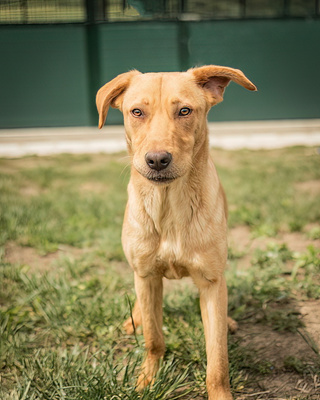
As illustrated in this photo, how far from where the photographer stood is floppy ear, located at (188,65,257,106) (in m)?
2.53

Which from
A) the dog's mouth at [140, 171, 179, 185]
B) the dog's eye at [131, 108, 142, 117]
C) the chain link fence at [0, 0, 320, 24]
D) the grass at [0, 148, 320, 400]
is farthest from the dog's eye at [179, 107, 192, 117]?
the chain link fence at [0, 0, 320, 24]

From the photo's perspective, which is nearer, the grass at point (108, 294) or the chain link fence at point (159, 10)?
the grass at point (108, 294)

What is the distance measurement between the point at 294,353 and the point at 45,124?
23.6 feet

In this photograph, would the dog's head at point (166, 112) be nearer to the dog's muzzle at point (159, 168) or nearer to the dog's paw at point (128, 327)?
the dog's muzzle at point (159, 168)

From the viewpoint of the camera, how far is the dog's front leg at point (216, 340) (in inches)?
101

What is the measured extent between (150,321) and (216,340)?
45 centimetres

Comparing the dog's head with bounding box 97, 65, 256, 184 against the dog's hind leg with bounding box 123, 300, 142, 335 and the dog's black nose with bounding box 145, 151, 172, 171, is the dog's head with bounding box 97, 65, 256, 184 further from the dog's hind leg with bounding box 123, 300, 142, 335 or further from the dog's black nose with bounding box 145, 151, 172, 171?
the dog's hind leg with bounding box 123, 300, 142, 335

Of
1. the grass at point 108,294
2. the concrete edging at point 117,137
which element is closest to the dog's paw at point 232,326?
the grass at point 108,294

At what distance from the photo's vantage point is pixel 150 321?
2.80 metres

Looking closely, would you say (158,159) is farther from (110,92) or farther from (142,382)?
(142,382)

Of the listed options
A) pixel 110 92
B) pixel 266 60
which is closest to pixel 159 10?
pixel 266 60

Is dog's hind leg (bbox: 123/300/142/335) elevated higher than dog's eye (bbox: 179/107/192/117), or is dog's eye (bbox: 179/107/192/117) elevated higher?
dog's eye (bbox: 179/107/192/117)

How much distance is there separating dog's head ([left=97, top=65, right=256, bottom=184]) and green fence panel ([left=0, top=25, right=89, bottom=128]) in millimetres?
6349

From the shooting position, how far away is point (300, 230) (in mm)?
4914
